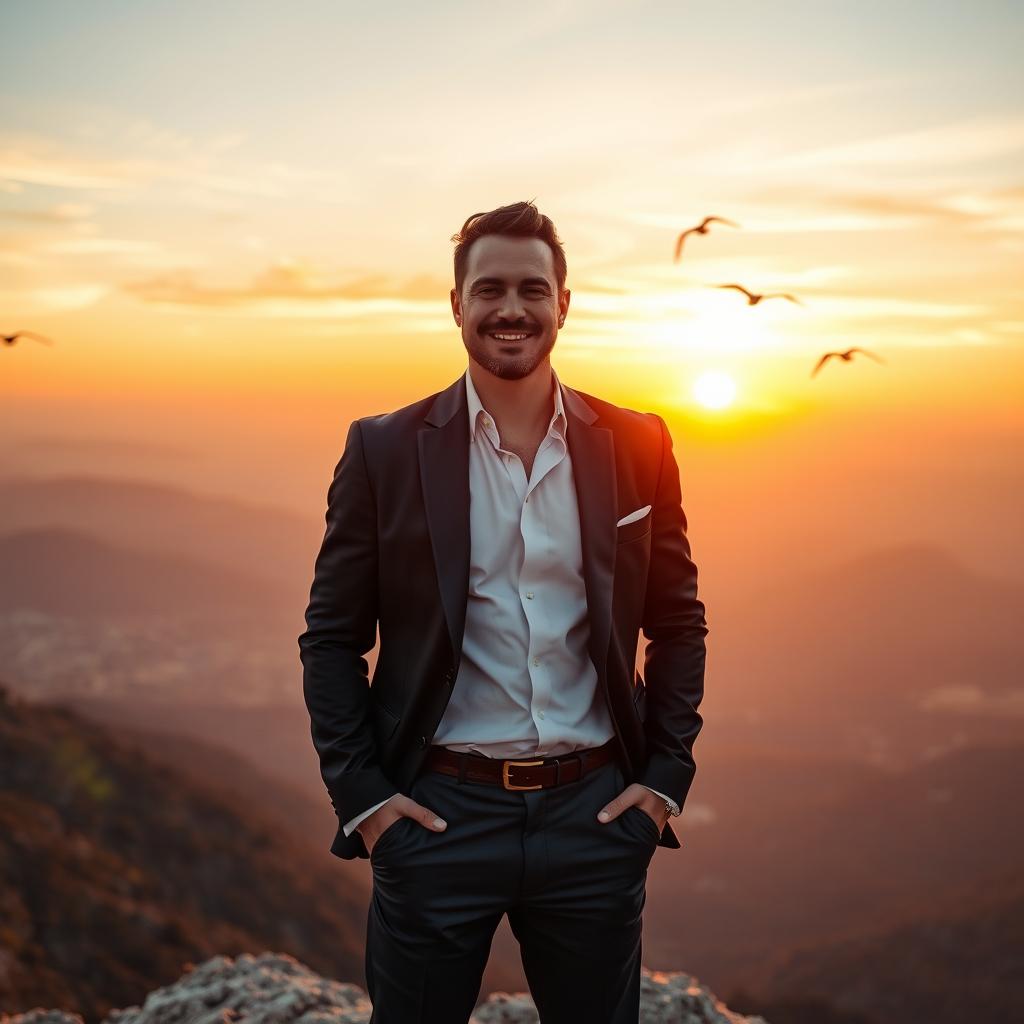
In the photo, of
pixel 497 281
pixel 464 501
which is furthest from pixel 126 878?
pixel 497 281

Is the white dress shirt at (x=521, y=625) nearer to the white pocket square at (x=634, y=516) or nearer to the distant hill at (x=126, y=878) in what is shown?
the white pocket square at (x=634, y=516)

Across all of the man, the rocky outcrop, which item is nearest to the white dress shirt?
the man

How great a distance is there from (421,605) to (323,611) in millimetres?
372

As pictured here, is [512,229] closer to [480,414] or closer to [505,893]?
[480,414]

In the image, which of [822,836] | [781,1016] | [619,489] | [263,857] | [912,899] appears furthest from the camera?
[822,836]

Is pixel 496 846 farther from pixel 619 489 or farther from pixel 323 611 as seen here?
pixel 619 489

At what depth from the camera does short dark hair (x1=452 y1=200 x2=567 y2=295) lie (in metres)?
3.39

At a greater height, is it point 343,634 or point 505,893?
point 343,634

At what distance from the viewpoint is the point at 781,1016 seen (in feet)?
88.9

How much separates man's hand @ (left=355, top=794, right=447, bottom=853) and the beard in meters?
1.54

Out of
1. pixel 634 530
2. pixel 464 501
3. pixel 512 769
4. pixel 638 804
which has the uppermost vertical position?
pixel 464 501

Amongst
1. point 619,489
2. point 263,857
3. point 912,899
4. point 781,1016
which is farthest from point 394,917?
Answer: point 912,899

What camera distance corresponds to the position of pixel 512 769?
3.29 meters

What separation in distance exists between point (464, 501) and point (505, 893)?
1.39 m
